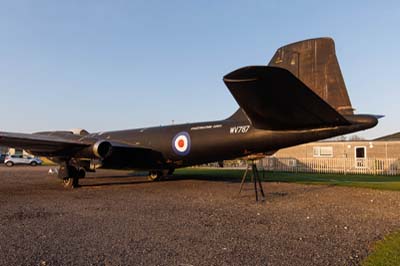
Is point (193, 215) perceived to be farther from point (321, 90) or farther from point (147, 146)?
point (147, 146)

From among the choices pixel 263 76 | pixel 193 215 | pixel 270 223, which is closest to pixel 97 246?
pixel 193 215

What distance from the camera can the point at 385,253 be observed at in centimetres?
493

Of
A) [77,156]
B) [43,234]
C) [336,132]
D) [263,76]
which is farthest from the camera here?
[77,156]

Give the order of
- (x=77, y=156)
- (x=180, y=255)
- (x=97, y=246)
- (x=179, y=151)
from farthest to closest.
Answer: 1. (x=77, y=156)
2. (x=179, y=151)
3. (x=97, y=246)
4. (x=180, y=255)

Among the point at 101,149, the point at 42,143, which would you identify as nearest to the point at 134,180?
the point at 101,149

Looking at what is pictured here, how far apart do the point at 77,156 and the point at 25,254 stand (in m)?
11.2

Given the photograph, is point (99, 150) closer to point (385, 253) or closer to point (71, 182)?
point (71, 182)

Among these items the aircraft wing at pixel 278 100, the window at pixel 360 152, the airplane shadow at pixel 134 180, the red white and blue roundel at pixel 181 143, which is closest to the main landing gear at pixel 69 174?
the airplane shadow at pixel 134 180

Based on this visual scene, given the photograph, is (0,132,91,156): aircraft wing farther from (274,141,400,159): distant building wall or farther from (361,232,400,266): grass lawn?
(274,141,400,159): distant building wall

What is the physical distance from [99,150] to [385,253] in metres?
11.8

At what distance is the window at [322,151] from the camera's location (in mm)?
33219

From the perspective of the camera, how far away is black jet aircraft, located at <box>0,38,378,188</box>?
729 cm

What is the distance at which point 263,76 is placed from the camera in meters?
6.55

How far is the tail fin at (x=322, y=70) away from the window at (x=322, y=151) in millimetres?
24966
